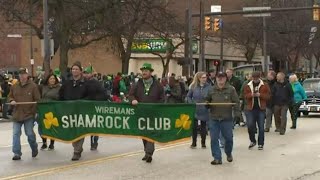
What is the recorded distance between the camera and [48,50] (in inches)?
1102

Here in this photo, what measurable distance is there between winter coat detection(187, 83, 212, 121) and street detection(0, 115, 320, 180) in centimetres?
76

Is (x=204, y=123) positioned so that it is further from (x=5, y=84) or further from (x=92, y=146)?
(x=5, y=84)

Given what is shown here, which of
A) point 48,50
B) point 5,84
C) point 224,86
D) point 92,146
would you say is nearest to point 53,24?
point 48,50

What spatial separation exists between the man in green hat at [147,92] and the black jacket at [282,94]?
6958 mm

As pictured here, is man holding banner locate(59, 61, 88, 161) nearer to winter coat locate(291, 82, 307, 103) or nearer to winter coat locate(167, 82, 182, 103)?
winter coat locate(167, 82, 182, 103)

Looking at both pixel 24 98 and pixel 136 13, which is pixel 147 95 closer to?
pixel 24 98

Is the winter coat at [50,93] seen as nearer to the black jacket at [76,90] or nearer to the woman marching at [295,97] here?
the black jacket at [76,90]

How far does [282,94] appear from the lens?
17703 mm

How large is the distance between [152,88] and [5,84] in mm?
14893

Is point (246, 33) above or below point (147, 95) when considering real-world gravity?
above

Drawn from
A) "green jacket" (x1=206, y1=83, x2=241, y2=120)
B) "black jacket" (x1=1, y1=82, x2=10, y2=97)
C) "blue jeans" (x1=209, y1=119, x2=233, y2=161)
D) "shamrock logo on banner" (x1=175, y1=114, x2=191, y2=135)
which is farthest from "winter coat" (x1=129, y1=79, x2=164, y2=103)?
"black jacket" (x1=1, y1=82, x2=10, y2=97)

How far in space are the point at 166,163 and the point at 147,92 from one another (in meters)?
1.37

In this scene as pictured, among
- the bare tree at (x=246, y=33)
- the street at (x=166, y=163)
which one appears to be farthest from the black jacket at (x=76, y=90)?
the bare tree at (x=246, y=33)

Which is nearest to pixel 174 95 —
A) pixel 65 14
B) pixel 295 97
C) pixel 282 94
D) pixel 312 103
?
pixel 282 94
